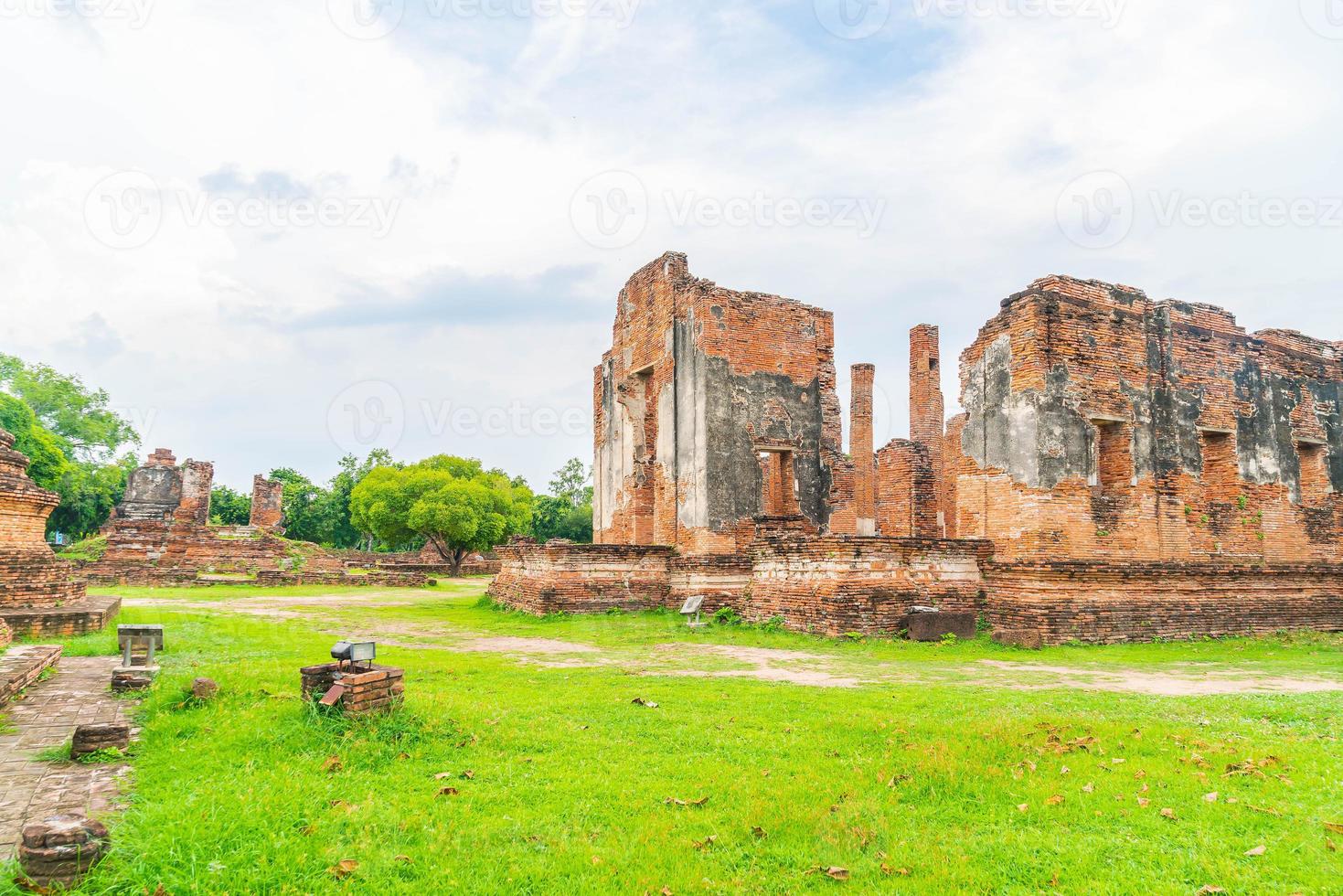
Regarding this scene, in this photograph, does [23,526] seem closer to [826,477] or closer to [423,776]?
[423,776]

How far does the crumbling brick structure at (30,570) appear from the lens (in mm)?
11141

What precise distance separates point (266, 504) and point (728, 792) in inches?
1798

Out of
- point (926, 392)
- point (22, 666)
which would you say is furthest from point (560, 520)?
point (22, 666)

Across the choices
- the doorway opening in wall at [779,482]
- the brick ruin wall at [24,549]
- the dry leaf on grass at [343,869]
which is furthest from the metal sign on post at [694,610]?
the dry leaf on grass at [343,869]

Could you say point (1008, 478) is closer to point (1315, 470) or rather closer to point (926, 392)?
Result: point (1315, 470)

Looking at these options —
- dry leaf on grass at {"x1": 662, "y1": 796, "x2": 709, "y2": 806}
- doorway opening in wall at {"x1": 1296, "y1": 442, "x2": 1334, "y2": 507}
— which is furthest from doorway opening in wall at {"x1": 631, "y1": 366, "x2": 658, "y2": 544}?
dry leaf on grass at {"x1": 662, "y1": 796, "x2": 709, "y2": 806}

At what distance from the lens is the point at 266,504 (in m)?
44.8

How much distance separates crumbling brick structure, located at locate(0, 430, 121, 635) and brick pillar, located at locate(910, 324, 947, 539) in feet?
69.4

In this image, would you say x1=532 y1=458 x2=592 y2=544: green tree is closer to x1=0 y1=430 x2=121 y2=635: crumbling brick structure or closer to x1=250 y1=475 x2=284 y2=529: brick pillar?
x1=250 y1=475 x2=284 y2=529: brick pillar

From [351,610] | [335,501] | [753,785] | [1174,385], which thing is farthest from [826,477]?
[335,501]

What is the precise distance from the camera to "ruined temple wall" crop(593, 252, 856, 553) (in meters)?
17.6

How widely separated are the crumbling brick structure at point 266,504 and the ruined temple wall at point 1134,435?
3973 cm

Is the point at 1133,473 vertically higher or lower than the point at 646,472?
lower

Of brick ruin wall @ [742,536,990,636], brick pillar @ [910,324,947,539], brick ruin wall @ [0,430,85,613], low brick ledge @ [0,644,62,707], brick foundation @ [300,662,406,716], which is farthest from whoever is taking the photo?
brick pillar @ [910,324,947,539]
